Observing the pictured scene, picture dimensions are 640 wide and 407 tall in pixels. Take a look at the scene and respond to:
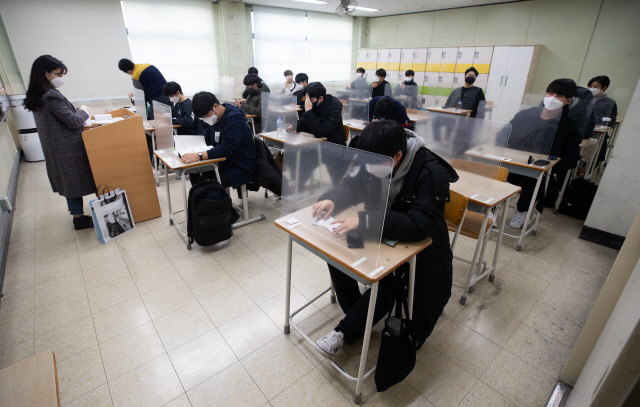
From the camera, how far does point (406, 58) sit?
8.02 metres

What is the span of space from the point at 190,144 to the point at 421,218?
2.26m

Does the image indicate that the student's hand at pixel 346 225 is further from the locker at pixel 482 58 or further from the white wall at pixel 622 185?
the locker at pixel 482 58

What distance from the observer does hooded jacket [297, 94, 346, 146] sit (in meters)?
3.38

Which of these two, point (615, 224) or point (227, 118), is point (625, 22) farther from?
point (227, 118)

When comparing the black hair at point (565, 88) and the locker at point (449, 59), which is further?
the locker at point (449, 59)

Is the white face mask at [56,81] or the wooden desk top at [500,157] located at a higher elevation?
the white face mask at [56,81]

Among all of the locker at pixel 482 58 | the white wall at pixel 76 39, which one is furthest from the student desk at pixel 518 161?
the white wall at pixel 76 39

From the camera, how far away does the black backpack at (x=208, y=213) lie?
244cm

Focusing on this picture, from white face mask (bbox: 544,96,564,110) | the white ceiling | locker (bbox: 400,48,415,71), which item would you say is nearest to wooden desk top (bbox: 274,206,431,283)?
white face mask (bbox: 544,96,564,110)

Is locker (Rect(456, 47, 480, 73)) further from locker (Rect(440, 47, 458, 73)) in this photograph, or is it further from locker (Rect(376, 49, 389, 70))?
locker (Rect(376, 49, 389, 70))

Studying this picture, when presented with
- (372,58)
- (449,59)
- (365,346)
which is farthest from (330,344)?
(372,58)

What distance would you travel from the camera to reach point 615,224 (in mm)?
2650

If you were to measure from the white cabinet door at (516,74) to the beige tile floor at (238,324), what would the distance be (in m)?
4.77

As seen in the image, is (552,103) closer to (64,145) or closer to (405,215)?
(405,215)
